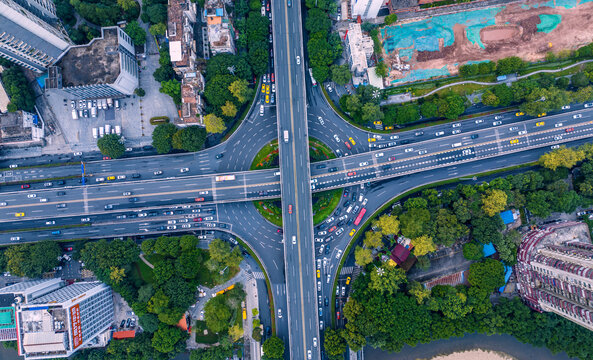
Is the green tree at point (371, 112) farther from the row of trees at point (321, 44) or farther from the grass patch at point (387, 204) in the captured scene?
the grass patch at point (387, 204)

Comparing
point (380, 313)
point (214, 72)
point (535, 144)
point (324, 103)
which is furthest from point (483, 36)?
point (380, 313)

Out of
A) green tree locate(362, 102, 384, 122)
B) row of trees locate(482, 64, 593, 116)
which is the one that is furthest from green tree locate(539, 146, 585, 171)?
green tree locate(362, 102, 384, 122)

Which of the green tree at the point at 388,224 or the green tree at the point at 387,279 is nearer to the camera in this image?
the green tree at the point at 387,279

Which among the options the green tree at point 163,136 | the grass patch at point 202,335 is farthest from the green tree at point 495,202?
the green tree at point 163,136

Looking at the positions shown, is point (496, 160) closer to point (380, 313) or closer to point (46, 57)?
point (380, 313)

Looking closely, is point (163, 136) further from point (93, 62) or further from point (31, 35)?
point (31, 35)
